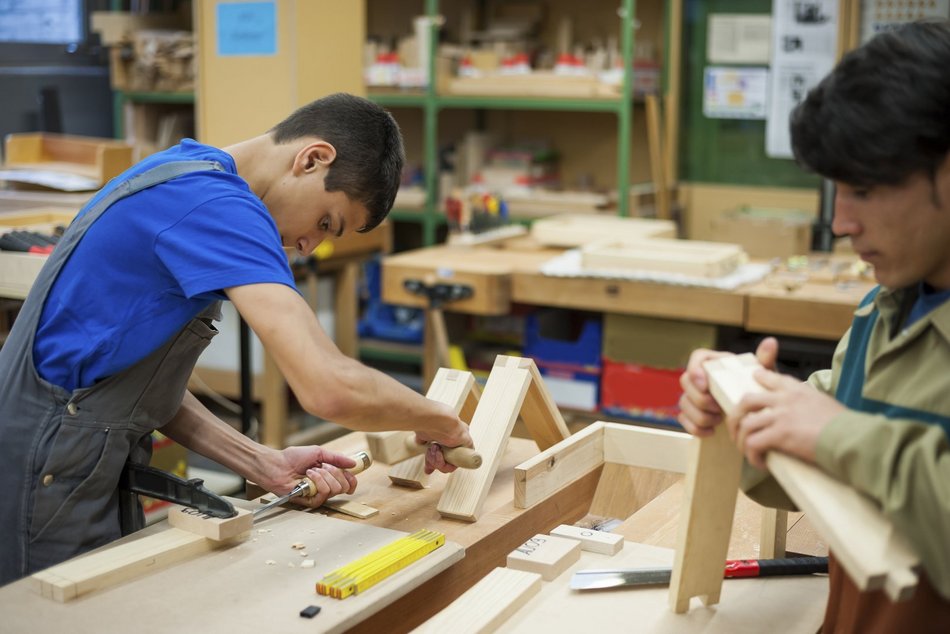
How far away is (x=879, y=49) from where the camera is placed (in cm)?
107

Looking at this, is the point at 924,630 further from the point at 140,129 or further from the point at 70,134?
the point at 70,134

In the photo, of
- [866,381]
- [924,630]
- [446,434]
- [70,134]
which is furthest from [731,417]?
[70,134]

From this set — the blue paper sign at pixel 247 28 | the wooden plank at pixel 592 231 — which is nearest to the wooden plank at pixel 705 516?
the wooden plank at pixel 592 231

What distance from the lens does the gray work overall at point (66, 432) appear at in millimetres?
1656

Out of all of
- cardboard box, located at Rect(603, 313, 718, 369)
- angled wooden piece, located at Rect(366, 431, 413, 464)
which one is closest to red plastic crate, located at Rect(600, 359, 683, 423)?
cardboard box, located at Rect(603, 313, 718, 369)

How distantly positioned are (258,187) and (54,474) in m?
0.59

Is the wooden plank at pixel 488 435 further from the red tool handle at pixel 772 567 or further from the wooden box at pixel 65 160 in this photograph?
the wooden box at pixel 65 160

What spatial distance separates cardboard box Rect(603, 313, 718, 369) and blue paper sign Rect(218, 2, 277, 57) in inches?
68.0

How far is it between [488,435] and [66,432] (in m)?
0.71

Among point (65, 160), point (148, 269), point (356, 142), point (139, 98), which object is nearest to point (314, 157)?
point (356, 142)

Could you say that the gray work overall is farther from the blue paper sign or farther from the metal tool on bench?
the blue paper sign

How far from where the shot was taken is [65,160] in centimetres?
435

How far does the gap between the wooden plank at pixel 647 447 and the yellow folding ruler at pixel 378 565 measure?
0.53 m

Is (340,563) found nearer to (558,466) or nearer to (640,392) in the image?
(558,466)
